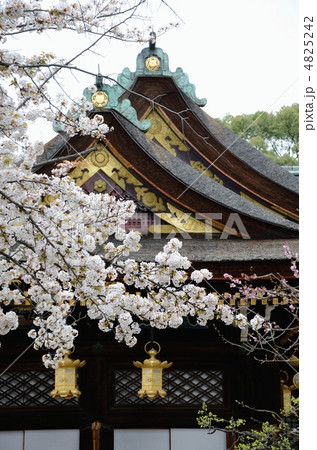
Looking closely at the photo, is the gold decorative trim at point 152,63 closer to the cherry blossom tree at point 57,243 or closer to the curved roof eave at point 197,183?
the curved roof eave at point 197,183

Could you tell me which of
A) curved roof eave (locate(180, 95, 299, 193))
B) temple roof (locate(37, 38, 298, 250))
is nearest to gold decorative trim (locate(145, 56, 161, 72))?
curved roof eave (locate(180, 95, 299, 193))

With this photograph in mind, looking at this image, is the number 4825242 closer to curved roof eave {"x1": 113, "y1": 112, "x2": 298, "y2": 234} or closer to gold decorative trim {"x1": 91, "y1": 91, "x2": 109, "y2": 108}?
curved roof eave {"x1": 113, "y1": 112, "x2": 298, "y2": 234}

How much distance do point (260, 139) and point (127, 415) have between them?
21.4 meters

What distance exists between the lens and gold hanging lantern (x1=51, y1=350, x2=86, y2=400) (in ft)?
23.8

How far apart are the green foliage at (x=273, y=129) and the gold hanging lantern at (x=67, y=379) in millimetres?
21499

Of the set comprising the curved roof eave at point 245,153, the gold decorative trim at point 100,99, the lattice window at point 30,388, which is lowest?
the lattice window at point 30,388

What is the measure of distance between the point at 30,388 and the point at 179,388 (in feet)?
4.86

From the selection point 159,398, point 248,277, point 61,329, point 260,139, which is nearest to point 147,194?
point 248,277

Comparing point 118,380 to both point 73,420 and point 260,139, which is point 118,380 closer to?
point 73,420

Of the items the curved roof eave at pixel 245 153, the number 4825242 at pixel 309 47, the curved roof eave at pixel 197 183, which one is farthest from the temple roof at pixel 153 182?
the curved roof eave at pixel 245 153

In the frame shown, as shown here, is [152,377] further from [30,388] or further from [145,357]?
[30,388]

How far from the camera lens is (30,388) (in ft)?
25.0

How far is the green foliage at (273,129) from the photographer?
28297 millimetres

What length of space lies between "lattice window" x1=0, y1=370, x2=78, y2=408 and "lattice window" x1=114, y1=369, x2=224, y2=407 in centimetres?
58
